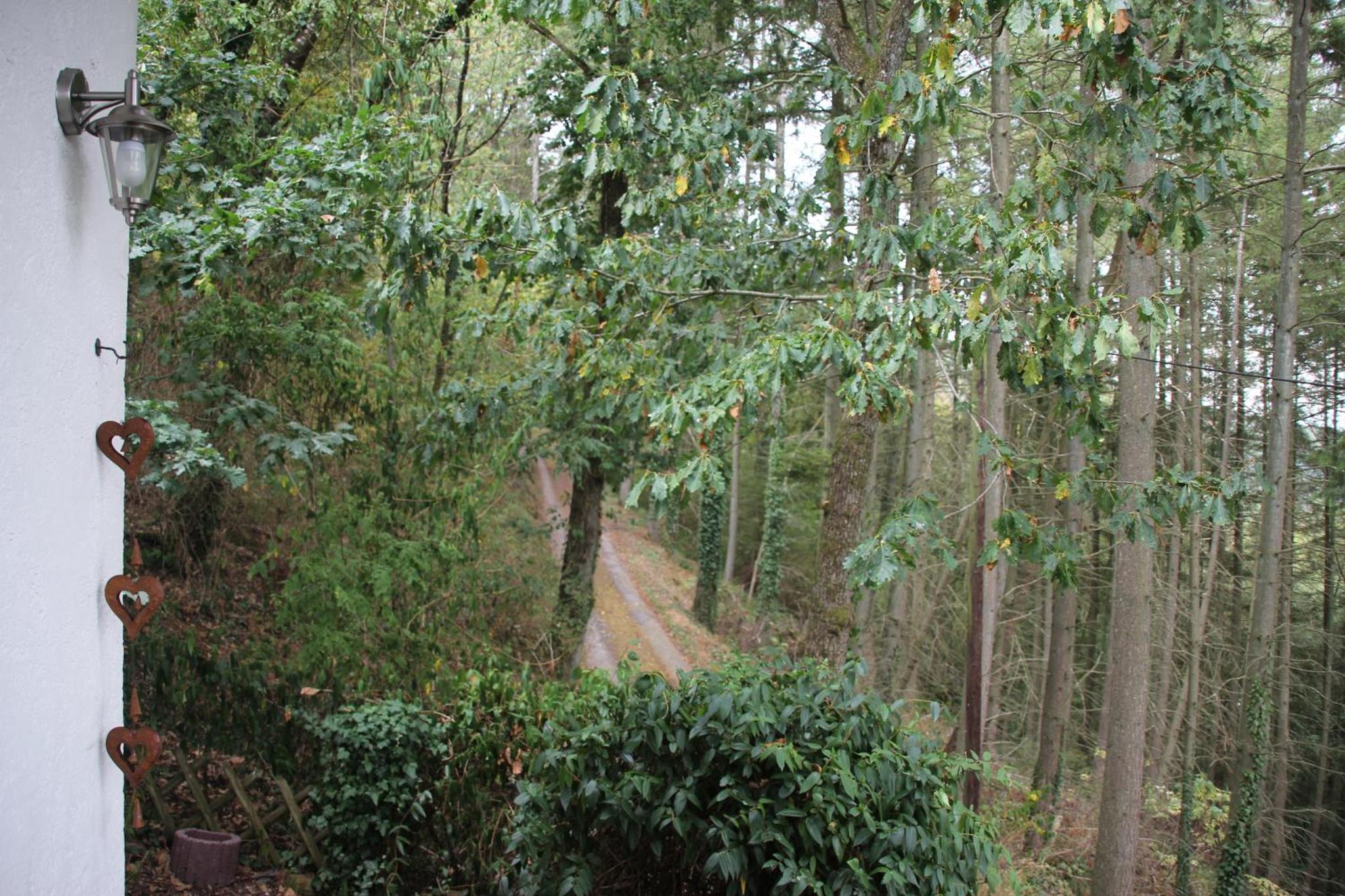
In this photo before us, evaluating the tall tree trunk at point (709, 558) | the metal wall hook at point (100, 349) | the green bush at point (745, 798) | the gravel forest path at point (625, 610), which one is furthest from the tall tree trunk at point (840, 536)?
the tall tree trunk at point (709, 558)

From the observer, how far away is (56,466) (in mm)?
2334

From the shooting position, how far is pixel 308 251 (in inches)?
233

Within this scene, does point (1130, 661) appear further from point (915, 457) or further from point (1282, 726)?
point (1282, 726)

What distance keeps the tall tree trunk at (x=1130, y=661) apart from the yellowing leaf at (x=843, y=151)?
17.0 ft

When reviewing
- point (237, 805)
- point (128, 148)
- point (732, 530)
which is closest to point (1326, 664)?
point (732, 530)

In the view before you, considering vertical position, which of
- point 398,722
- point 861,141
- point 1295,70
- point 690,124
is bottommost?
point 398,722

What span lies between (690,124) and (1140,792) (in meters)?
8.35

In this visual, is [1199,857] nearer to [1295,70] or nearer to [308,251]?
[1295,70]

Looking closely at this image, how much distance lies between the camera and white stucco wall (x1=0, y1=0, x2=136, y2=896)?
218 centimetres

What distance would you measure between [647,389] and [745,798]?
9.85 ft

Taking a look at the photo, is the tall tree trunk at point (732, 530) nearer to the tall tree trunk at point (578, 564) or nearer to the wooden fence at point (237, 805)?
the tall tree trunk at point (578, 564)

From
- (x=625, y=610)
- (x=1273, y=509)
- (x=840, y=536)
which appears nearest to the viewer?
(x=840, y=536)

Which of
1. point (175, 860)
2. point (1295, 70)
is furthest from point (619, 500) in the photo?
point (175, 860)

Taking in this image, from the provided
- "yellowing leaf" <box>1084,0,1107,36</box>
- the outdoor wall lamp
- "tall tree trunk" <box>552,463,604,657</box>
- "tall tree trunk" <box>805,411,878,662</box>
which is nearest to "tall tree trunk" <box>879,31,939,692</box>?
"tall tree trunk" <box>552,463,604,657</box>
